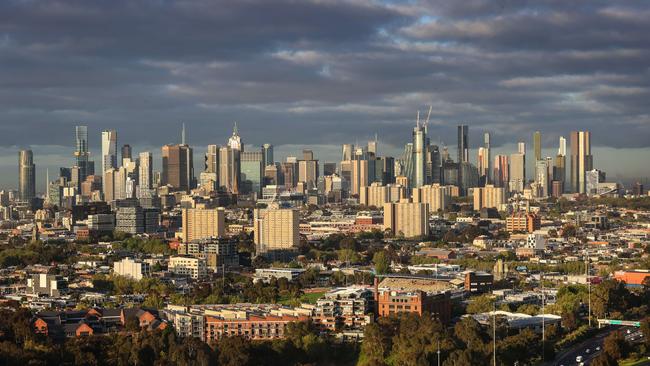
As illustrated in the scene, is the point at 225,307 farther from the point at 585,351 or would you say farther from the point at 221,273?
the point at 221,273

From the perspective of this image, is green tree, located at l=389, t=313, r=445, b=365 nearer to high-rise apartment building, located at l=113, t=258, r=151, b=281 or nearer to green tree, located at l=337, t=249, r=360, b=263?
high-rise apartment building, located at l=113, t=258, r=151, b=281

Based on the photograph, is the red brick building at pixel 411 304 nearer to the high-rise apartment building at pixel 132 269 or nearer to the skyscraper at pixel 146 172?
the high-rise apartment building at pixel 132 269

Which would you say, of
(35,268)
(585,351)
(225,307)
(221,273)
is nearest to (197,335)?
(225,307)

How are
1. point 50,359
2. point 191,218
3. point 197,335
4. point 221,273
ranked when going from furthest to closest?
point 191,218
point 221,273
point 197,335
point 50,359

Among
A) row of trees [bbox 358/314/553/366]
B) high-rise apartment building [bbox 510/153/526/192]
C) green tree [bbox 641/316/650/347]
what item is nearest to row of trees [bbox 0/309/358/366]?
row of trees [bbox 358/314/553/366]

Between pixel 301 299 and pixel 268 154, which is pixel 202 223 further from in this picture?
pixel 268 154

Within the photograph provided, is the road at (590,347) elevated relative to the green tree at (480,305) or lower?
lower

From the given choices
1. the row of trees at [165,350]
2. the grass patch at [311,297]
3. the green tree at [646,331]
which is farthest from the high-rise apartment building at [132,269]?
the green tree at [646,331]
